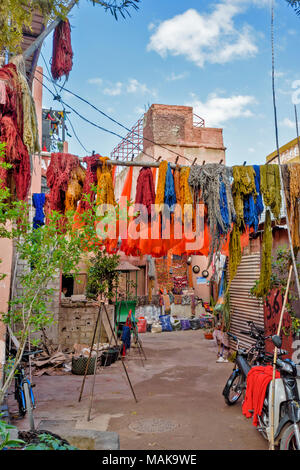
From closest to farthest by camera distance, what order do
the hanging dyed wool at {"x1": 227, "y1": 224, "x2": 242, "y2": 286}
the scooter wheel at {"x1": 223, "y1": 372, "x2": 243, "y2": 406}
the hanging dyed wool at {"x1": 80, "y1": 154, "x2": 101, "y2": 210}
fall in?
the hanging dyed wool at {"x1": 80, "y1": 154, "x2": 101, "y2": 210}, the hanging dyed wool at {"x1": 227, "y1": 224, "x2": 242, "y2": 286}, the scooter wheel at {"x1": 223, "y1": 372, "x2": 243, "y2": 406}

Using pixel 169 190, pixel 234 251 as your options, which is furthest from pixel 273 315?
pixel 169 190

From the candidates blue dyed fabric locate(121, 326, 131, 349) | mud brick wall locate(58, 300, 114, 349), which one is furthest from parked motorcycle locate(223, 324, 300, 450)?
mud brick wall locate(58, 300, 114, 349)

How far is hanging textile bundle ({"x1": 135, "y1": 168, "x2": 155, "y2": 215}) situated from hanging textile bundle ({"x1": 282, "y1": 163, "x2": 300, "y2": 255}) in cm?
197

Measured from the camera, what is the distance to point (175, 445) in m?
4.47

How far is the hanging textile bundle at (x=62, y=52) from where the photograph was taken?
5742mm

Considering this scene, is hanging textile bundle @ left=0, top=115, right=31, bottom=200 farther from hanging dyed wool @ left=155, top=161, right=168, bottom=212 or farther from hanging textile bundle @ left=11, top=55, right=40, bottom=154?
hanging dyed wool @ left=155, top=161, right=168, bottom=212

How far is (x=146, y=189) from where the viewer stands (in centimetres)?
537

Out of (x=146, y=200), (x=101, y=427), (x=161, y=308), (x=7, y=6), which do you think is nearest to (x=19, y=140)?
(x=7, y=6)

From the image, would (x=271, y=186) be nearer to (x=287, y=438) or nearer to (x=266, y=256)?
(x=266, y=256)

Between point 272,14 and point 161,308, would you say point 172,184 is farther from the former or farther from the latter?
point 161,308

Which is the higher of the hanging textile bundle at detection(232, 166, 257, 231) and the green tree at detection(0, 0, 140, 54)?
the green tree at detection(0, 0, 140, 54)

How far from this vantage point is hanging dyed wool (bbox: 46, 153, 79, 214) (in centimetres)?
503

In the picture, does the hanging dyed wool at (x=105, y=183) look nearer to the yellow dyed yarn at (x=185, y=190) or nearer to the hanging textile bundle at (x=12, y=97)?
the yellow dyed yarn at (x=185, y=190)

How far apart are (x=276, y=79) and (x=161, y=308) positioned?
15073 millimetres
